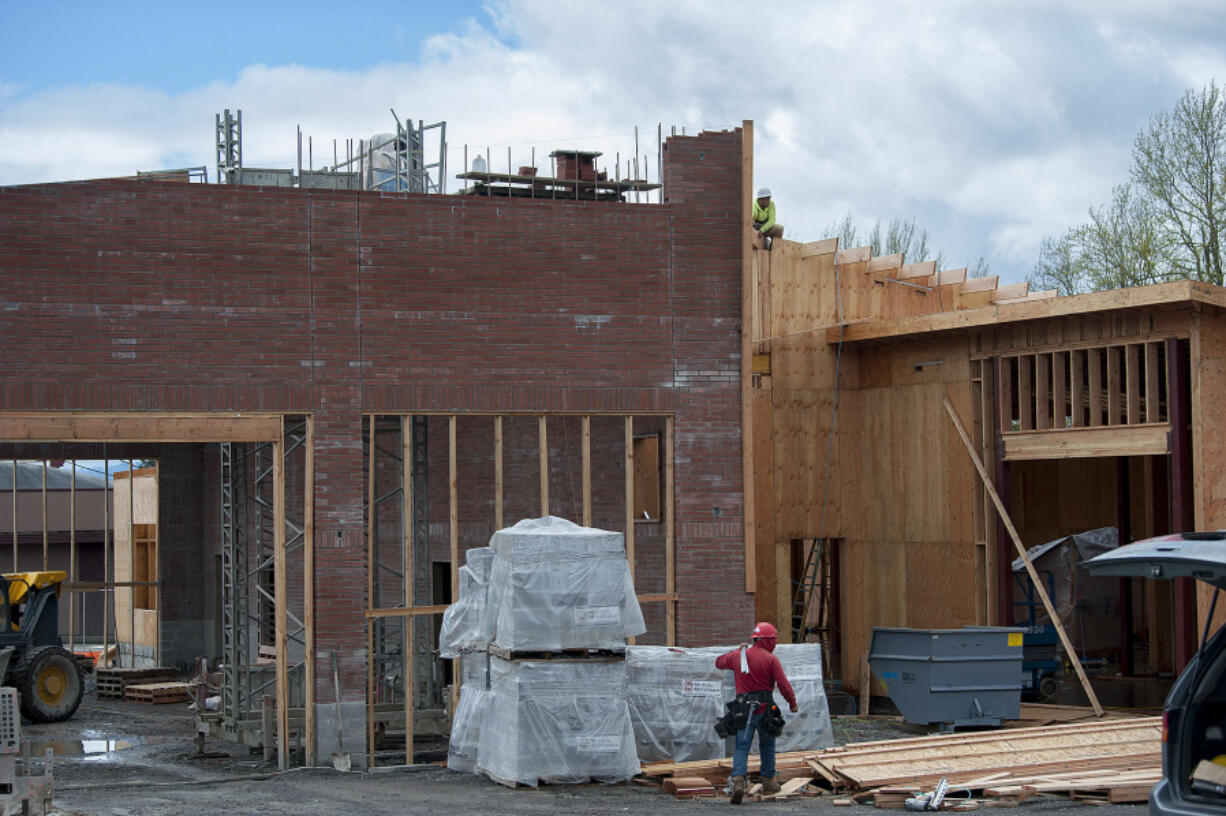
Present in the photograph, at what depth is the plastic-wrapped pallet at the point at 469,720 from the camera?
1469 centimetres

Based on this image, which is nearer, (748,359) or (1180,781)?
(1180,781)

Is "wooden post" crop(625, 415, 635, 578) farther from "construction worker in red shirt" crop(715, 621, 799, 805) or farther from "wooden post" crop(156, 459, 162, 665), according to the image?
"wooden post" crop(156, 459, 162, 665)

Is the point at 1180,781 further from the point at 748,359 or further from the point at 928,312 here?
the point at 928,312

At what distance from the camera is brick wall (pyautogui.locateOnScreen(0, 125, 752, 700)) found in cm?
1534

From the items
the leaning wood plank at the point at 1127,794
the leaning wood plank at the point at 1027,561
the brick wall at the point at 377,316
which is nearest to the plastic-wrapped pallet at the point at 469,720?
the brick wall at the point at 377,316

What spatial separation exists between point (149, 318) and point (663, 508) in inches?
285

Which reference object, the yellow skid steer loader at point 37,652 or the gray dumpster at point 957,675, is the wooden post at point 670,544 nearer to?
the gray dumpster at point 957,675

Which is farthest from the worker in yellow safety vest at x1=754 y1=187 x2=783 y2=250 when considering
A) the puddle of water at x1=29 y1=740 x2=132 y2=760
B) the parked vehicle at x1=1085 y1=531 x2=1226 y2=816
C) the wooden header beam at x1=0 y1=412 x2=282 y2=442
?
the parked vehicle at x1=1085 y1=531 x2=1226 y2=816

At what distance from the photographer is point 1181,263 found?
116ft

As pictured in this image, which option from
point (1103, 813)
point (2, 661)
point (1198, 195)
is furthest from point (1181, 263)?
point (2, 661)

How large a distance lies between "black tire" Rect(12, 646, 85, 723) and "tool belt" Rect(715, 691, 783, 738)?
43.6ft

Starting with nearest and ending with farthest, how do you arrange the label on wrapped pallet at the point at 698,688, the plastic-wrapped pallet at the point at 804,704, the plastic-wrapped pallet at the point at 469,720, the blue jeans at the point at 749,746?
the blue jeans at the point at 749,746 → the plastic-wrapped pallet at the point at 469,720 → the label on wrapped pallet at the point at 698,688 → the plastic-wrapped pallet at the point at 804,704

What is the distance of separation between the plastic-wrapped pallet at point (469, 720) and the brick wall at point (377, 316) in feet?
5.12

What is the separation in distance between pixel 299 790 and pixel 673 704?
13.6 feet
